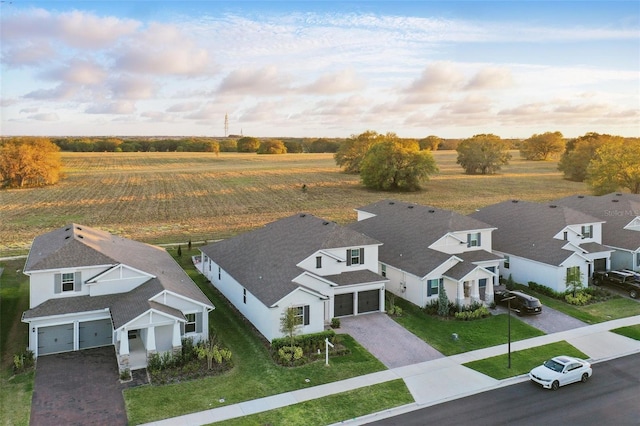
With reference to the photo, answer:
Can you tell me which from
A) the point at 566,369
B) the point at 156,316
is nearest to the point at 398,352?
the point at 566,369

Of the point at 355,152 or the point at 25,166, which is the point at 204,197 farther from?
the point at 355,152

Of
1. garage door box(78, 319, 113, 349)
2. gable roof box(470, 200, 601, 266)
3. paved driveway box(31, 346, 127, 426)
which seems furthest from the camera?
gable roof box(470, 200, 601, 266)

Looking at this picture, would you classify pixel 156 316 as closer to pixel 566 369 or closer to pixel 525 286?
pixel 566 369

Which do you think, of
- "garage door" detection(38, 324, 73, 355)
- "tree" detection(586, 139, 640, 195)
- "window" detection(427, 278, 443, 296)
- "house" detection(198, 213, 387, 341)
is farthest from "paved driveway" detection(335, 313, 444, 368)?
"tree" detection(586, 139, 640, 195)

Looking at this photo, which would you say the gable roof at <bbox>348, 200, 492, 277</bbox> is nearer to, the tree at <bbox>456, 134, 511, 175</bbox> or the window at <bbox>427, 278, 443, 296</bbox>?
the window at <bbox>427, 278, 443, 296</bbox>

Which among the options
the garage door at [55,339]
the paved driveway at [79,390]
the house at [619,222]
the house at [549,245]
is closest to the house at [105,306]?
the garage door at [55,339]

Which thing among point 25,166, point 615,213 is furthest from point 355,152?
point 615,213

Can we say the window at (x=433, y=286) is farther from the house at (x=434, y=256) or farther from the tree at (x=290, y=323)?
the tree at (x=290, y=323)
